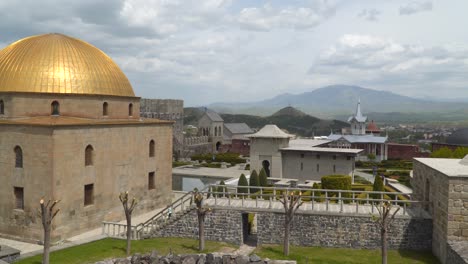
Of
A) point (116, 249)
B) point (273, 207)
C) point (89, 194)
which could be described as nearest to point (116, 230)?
point (89, 194)

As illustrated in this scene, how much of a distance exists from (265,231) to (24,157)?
517 inches

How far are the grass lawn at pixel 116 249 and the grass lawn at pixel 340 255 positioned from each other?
2381 mm

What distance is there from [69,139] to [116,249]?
6.54 meters

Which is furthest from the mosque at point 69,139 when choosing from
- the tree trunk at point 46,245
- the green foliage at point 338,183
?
the green foliage at point 338,183

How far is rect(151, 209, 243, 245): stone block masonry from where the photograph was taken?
2200 cm

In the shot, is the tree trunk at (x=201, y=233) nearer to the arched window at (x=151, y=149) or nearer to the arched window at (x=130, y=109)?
the arched window at (x=151, y=149)

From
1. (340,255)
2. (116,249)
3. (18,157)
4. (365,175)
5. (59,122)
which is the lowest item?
(365,175)

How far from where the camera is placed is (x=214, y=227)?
22.3 metres

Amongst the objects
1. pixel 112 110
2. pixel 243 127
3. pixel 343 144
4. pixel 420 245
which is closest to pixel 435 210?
pixel 420 245

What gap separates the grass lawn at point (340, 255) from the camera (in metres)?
18.8

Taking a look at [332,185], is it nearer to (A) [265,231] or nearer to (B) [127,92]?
(A) [265,231]

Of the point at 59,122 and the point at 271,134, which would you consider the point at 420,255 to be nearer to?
the point at 59,122

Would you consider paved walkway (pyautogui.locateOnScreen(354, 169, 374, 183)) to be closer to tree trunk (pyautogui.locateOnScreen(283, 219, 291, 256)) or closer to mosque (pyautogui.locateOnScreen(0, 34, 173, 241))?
mosque (pyautogui.locateOnScreen(0, 34, 173, 241))

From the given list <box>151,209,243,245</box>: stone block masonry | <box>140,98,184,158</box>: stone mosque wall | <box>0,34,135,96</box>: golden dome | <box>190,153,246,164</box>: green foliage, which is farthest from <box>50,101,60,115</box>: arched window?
<box>140,98,184,158</box>: stone mosque wall
